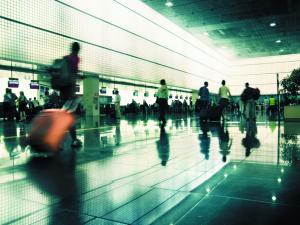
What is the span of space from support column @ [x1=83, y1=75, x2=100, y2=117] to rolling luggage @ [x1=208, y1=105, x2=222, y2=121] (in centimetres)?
891

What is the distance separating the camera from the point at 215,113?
11805 millimetres

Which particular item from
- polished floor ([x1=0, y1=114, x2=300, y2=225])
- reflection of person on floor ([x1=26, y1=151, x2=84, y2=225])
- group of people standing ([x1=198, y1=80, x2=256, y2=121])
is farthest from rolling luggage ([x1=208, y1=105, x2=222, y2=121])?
reflection of person on floor ([x1=26, y1=151, x2=84, y2=225])

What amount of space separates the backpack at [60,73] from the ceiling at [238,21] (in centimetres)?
1649

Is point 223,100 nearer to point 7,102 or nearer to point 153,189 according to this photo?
point 153,189

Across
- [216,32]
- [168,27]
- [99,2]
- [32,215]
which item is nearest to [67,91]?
[32,215]

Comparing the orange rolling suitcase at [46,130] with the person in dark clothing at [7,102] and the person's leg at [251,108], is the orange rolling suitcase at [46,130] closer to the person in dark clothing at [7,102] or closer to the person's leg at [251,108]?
the person's leg at [251,108]

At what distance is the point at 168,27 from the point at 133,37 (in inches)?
214

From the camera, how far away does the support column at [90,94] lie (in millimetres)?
18125

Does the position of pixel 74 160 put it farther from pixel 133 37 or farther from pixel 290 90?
pixel 133 37

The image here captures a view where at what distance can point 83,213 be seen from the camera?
1769 millimetres

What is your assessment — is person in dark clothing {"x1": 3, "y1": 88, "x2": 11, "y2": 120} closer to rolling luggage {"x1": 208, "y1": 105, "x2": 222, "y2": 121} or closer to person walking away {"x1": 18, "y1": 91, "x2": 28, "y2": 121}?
person walking away {"x1": 18, "y1": 91, "x2": 28, "y2": 121}

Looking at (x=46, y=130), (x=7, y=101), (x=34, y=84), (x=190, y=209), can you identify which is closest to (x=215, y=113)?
(x=46, y=130)

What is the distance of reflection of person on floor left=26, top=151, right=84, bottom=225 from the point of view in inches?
68.7

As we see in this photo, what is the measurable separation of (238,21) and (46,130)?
74.8ft
